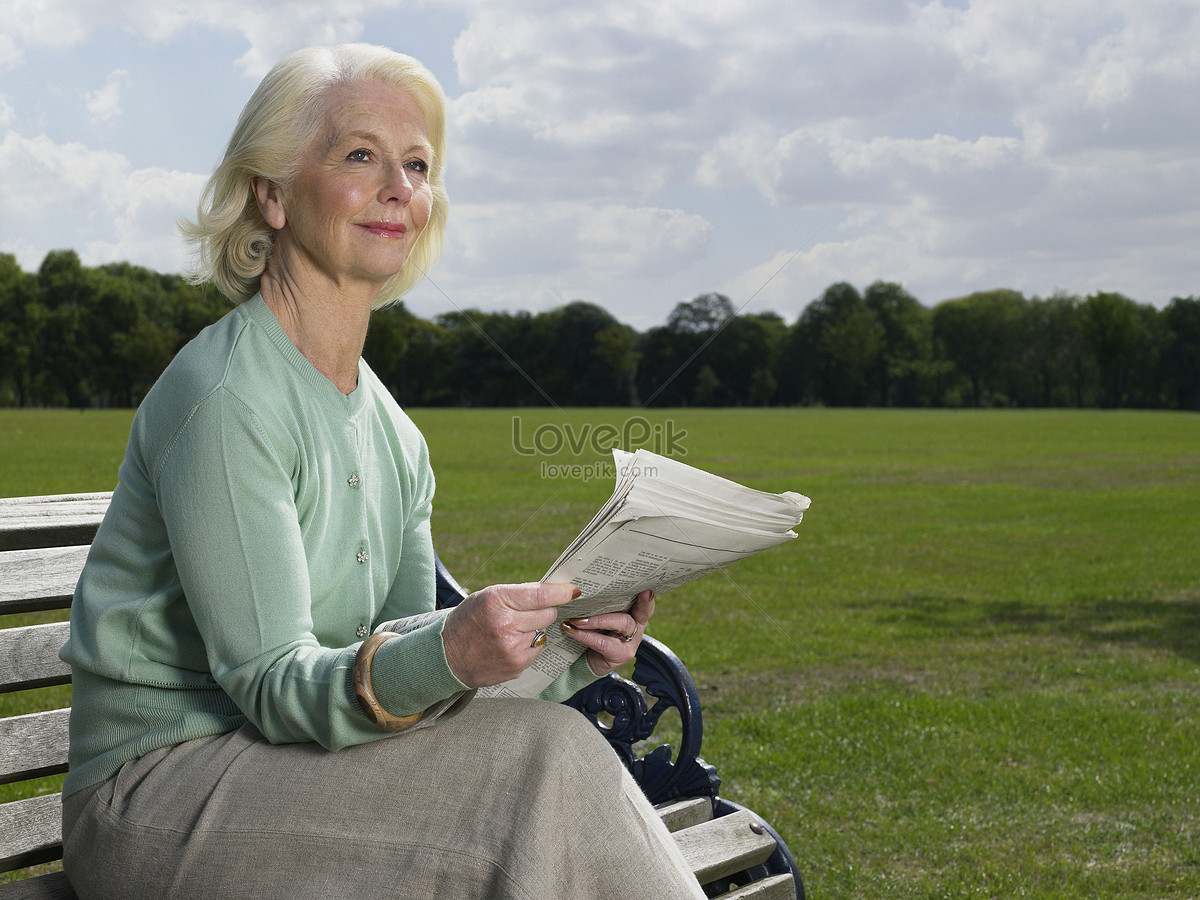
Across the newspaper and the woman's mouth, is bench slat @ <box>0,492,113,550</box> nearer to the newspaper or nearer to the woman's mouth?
the woman's mouth

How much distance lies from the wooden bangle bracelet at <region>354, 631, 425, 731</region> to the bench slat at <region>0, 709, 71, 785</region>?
46.2 inches

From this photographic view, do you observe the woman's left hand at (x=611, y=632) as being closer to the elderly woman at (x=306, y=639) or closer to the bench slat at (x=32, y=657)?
the elderly woman at (x=306, y=639)

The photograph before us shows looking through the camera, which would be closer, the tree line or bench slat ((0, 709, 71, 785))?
bench slat ((0, 709, 71, 785))

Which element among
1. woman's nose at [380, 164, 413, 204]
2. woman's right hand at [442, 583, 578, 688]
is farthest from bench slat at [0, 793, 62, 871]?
woman's nose at [380, 164, 413, 204]

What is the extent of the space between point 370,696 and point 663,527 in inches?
19.2

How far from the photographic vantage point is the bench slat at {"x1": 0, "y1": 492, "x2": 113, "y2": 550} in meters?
2.57

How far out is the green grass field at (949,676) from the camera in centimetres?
428

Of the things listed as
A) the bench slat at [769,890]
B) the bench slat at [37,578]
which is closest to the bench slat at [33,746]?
the bench slat at [37,578]

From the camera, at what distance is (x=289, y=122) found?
202 cm

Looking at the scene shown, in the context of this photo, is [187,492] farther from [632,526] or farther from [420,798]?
[632,526]

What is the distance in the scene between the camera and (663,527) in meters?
1.61

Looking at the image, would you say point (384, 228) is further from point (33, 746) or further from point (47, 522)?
point (33, 746)

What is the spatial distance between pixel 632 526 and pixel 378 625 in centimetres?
92

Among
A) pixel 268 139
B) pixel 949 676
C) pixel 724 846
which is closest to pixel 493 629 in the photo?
pixel 268 139
